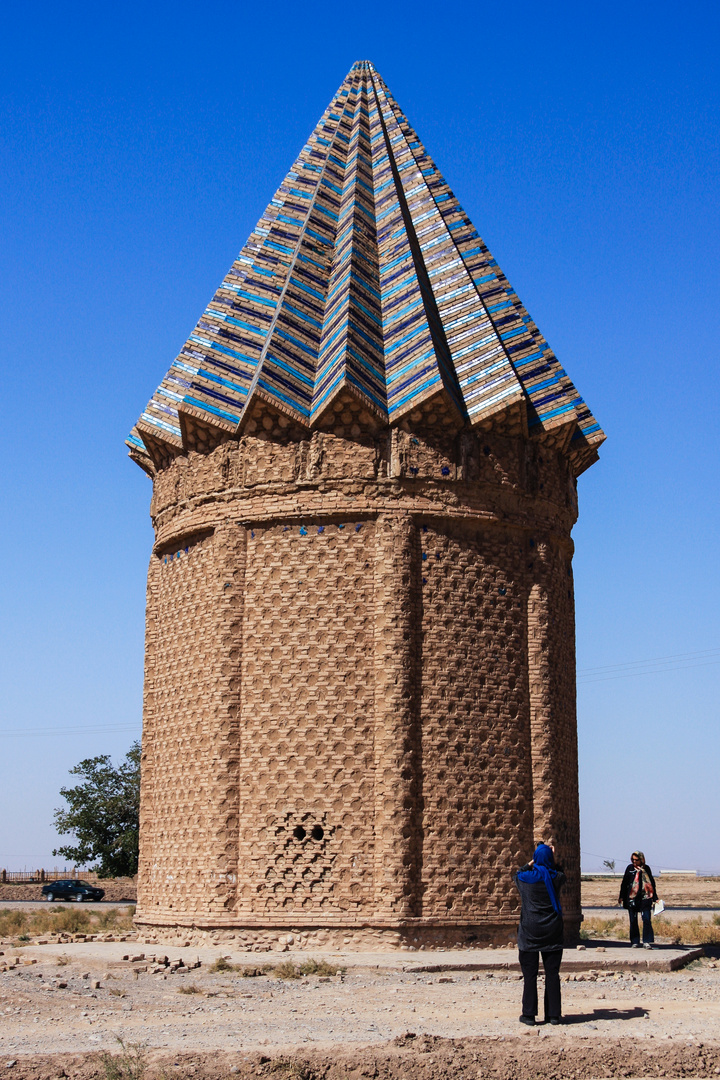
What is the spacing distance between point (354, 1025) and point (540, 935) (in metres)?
1.54

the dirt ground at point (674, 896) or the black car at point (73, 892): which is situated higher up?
the black car at point (73, 892)

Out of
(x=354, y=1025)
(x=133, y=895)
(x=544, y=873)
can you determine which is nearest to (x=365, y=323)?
(x=544, y=873)

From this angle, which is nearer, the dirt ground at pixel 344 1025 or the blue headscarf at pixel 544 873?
the dirt ground at pixel 344 1025

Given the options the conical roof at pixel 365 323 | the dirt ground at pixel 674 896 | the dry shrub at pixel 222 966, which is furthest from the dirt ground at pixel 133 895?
the dry shrub at pixel 222 966

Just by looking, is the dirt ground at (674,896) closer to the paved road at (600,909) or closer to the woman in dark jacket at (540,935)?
the paved road at (600,909)

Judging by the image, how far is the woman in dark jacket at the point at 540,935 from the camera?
352 inches

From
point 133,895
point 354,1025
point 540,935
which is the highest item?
point 540,935

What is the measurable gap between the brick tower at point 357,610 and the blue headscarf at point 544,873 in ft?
16.3

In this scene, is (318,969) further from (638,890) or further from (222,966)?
A: (638,890)

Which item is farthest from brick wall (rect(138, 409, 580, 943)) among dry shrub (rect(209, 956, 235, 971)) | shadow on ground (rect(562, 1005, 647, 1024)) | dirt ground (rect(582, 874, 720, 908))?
dirt ground (rect(582, 874, 720, 908))

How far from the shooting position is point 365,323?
1633cm

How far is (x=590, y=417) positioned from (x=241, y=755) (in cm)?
708

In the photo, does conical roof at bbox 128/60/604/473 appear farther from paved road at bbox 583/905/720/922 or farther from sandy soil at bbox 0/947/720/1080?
paved road at bbox 583/905/720/922

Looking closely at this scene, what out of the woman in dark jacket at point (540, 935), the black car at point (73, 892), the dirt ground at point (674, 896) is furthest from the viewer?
the dirt ground at point (674, 896)
